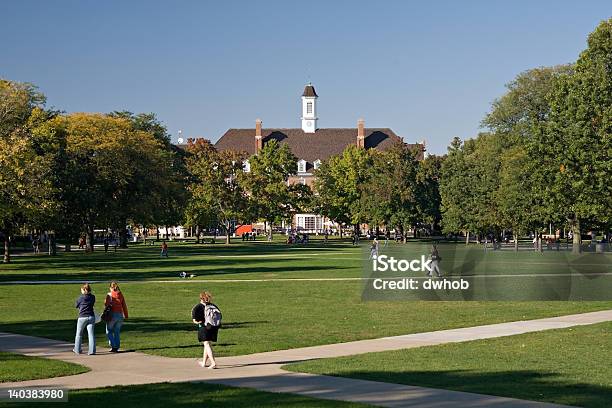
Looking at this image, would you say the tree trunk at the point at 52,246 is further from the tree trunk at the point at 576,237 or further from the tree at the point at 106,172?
the tree trunk at the point at 576,237

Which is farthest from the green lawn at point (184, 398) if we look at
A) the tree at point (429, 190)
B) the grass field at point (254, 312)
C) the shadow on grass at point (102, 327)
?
the tree at point (429, 190)

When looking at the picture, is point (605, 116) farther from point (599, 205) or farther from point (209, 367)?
point (209, 367)

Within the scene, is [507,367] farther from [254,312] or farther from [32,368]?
[254,312]

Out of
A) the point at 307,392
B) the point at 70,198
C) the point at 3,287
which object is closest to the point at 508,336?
the point at 307,392

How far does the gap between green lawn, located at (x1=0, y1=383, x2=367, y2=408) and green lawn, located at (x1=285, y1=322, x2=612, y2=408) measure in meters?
2.52

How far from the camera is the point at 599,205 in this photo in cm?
6100

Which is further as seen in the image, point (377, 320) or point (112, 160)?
point (112, 160)

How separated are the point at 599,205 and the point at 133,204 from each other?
39.9 m

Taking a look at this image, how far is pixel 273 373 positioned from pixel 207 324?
5.39 ft

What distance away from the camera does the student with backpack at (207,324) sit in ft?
62.5

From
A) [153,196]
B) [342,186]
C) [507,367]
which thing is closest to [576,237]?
[153,196]

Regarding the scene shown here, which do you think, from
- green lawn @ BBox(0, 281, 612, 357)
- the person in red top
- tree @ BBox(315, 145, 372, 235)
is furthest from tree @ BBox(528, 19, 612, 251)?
tree @ BBox(315, 145, 372, 235)

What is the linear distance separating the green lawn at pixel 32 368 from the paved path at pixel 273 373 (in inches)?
Result: 14.0

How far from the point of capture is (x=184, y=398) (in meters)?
15.8
